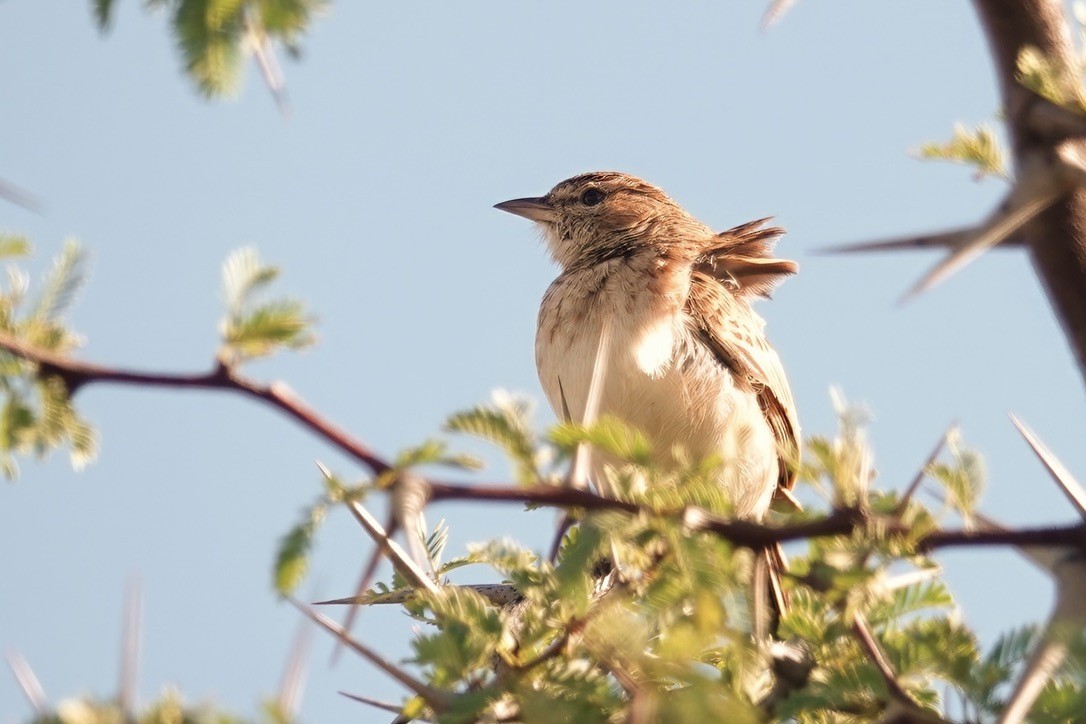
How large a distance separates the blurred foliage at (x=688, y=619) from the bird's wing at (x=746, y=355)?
2.99 metres

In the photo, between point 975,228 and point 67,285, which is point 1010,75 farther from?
point 67,285

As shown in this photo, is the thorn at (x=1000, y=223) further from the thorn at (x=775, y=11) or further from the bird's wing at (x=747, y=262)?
the bird's wing at (x=747, y=262)

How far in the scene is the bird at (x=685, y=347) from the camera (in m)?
6.30

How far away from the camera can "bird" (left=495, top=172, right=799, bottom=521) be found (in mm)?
6301

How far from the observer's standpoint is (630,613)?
246 cm

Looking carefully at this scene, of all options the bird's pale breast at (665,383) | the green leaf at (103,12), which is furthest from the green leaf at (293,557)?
the bird's pale breast at (665,383)

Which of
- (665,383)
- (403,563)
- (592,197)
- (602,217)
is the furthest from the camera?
(592,197)

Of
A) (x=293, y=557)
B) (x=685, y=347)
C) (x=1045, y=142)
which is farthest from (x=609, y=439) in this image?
(x=685, y=347)

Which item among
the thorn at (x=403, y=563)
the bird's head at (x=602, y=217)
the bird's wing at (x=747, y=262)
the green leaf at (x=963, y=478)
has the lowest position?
the green leaf at (x=963, y=478)

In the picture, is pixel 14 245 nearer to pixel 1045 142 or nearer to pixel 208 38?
pixel 208 38

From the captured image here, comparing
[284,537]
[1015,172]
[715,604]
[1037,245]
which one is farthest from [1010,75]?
[284,537]

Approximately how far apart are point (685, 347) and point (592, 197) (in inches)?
106

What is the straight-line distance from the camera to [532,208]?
29.4ft

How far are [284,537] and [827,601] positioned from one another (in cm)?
136
